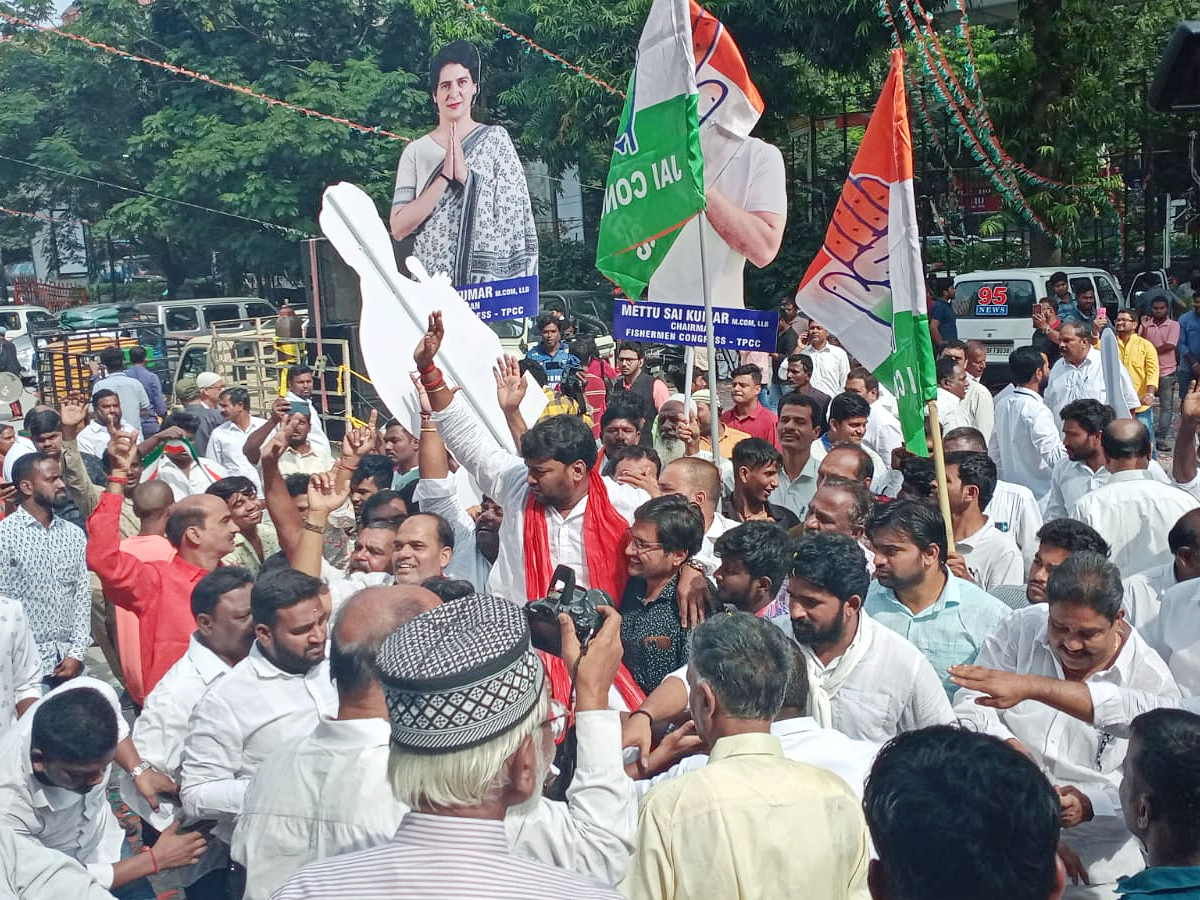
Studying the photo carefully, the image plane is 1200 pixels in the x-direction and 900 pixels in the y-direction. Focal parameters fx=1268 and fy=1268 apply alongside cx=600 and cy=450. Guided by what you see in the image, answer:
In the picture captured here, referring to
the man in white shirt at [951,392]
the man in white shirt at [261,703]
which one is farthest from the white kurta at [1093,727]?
the man in white shirt at [951,392]

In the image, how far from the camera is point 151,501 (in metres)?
5.28

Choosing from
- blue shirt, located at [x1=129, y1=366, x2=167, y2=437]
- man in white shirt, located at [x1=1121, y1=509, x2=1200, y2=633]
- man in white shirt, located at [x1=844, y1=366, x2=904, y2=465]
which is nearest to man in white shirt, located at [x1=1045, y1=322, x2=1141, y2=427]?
man in white shirt, located at [x1=844, y1=366, x2=904, y2=465]

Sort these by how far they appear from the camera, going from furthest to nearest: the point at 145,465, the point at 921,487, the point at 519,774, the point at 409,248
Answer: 1. the point at 409,248
2. the point at 145,465
3. the point at 921,487
4. the point at 519,774

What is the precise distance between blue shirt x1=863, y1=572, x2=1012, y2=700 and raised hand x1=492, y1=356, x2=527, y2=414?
1653mm

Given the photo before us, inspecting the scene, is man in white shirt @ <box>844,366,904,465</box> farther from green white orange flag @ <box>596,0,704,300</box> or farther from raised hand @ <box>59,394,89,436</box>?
raised hand @ <box>59,394,89,436</box>

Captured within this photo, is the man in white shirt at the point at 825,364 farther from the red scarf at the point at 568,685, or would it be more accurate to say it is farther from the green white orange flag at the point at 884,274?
the red scarf at the point at 568,685

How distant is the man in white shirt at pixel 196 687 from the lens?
11.6 ft

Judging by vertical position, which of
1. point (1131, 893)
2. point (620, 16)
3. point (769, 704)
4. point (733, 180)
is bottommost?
point (1131, 893)

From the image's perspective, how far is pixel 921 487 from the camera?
522 cm

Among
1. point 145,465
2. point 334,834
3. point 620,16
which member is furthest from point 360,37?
point 334,834

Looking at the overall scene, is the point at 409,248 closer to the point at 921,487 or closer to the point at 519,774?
the point at 921,487

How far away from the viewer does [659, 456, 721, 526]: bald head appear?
4.91 meters

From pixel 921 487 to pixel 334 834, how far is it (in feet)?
11.0

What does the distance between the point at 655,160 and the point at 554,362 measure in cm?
479
